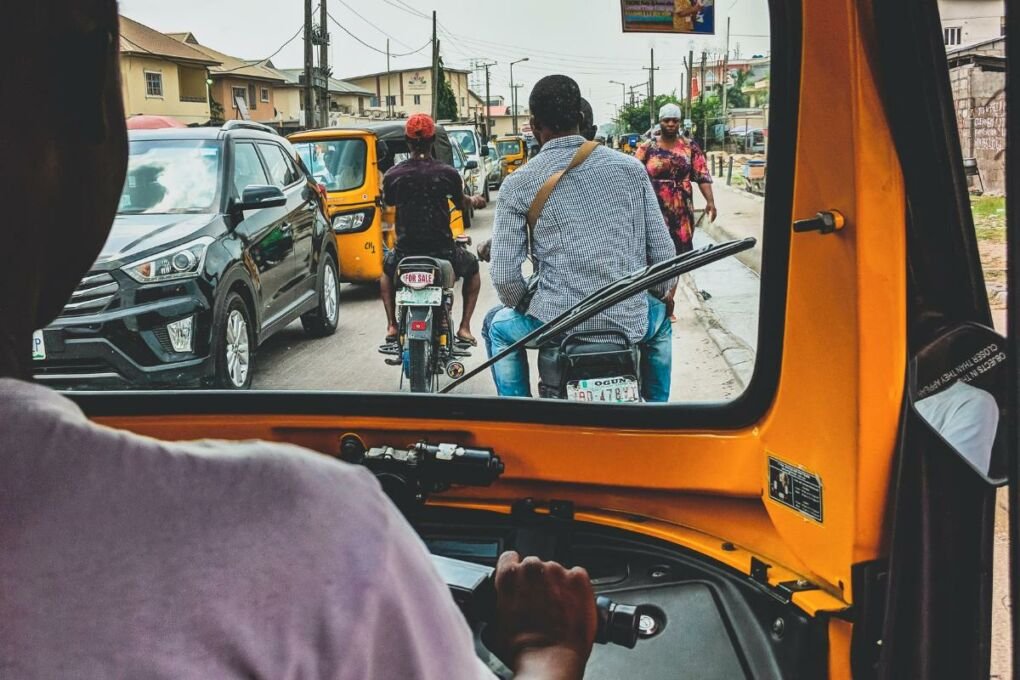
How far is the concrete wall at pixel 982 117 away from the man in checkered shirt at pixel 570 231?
142cm

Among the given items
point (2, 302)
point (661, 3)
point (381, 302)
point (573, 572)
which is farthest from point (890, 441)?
point (381, 302)

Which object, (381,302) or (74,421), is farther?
(381,302)

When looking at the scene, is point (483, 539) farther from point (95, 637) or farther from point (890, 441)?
point (95, 637)

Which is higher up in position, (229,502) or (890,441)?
(229,502)

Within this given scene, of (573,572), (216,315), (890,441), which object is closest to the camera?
(573,572)

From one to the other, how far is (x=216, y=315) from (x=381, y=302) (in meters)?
1.61

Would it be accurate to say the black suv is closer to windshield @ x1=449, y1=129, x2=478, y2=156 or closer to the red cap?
the red cap

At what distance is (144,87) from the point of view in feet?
6.92

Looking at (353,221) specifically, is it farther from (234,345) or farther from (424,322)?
(234,345)

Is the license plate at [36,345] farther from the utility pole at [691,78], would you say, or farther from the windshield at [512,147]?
the windshield at [512,147]

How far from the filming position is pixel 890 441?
1657 millimetres

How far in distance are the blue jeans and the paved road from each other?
0.03 metres

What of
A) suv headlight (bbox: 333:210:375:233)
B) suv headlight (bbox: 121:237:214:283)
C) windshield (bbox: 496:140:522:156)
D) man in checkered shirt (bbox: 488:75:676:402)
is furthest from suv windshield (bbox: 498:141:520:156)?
suv headlight (bbox: 121:237:214:283)

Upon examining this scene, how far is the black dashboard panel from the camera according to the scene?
193 centimetres
